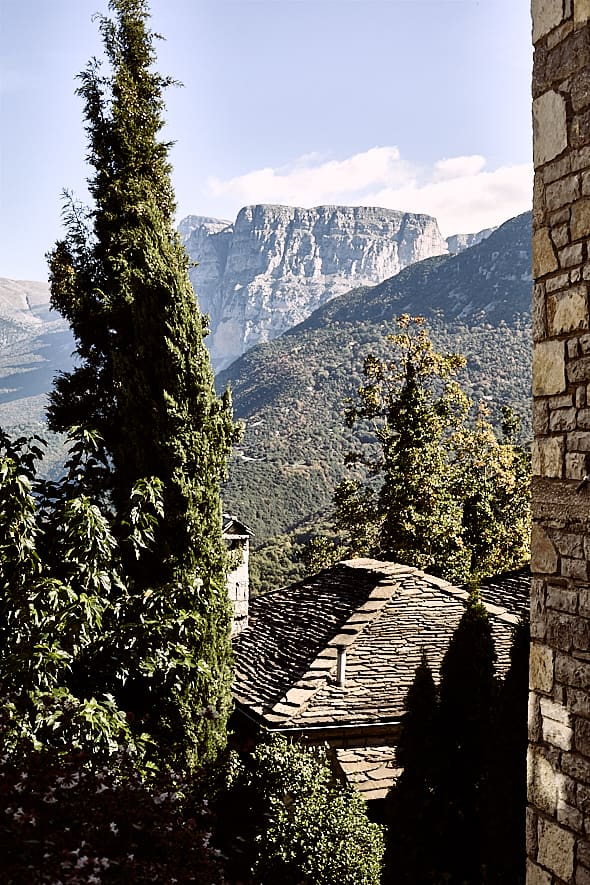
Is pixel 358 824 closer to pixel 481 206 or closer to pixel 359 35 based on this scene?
pixel 359 35

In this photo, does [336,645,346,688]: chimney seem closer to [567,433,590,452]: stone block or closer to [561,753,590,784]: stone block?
[561,753,590,784]: stone block

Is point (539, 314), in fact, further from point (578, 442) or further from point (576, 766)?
point (576, 766)

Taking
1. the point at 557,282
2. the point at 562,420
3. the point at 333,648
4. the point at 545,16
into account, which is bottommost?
the point at 333,648

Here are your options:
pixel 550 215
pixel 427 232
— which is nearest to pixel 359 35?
pixel 550 215

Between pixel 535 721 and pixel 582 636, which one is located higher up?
pixel 582 636

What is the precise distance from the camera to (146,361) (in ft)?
23.9

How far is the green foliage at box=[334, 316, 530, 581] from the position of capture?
15.1 meters

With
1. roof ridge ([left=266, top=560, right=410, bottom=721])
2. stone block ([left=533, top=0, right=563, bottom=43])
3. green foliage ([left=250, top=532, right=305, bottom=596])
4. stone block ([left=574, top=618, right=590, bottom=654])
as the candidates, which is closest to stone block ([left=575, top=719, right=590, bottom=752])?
stone block ([left=574, top=618, right=590, bottom=654])

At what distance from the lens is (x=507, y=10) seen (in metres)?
6.30

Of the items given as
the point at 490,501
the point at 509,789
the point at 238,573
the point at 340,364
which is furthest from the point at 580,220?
the point at 340,364

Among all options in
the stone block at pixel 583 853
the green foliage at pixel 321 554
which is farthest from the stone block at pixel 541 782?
the green foliage at pixel 321 554

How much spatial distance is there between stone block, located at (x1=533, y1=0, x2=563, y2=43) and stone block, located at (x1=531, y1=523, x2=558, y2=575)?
5.94 feet

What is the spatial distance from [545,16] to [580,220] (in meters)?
0.80

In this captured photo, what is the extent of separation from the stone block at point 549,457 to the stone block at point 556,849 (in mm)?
1246
